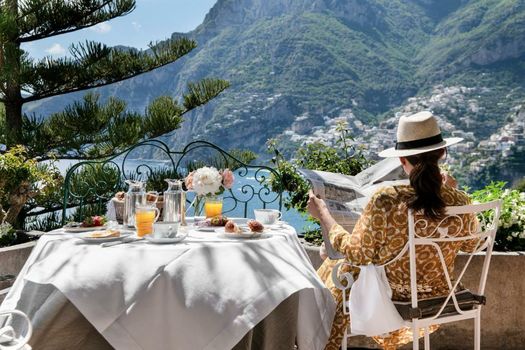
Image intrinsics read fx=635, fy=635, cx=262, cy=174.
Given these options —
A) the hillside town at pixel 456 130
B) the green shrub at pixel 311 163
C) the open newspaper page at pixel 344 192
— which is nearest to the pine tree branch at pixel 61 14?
the green shrub at pixel 311 163

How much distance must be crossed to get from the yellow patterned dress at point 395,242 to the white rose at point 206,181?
547mm

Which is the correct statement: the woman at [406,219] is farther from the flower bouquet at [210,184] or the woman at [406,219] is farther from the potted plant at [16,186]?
the potted plant at [16,186]

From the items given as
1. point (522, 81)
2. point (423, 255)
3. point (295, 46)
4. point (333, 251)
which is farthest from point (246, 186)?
point (295, 46)

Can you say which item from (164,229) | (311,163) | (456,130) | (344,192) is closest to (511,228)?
(344,192)

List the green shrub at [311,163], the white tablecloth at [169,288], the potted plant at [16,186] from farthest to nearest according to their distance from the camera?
the green shrub at [311,163], the potted plant at [16,186], the white tablecloth at [169,288]

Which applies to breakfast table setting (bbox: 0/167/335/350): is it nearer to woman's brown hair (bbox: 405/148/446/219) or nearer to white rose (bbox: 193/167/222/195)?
white rose (bbox: 193/167/222/195)

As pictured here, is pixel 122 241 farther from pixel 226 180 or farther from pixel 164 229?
pixel 226 180

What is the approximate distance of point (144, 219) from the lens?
6.98 feet

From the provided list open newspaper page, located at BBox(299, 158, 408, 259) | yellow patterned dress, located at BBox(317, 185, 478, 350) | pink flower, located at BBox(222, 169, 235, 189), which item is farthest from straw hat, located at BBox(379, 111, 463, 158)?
pink flower, located at BBox(222, 169, 235, 189)

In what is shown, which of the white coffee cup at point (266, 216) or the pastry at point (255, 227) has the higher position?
the pastry at point (255, 227)

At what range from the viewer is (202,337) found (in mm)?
1877

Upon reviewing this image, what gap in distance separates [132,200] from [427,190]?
1.04m

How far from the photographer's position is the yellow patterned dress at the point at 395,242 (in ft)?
6.39

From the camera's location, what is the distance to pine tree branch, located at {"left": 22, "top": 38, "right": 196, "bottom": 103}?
8266 millimetres
